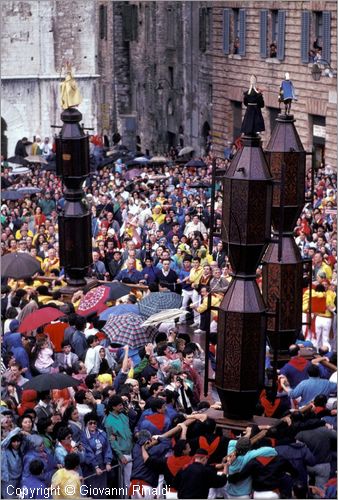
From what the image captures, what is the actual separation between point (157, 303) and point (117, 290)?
141 cm

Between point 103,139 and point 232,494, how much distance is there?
38.5m

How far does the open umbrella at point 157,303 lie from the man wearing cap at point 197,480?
19.2ft

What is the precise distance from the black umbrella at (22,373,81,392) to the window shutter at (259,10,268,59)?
27.7m

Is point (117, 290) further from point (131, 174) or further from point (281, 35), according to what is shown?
point (281, 35)

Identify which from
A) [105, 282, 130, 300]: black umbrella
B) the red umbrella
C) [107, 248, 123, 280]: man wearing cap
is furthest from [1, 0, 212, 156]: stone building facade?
the red umbrella

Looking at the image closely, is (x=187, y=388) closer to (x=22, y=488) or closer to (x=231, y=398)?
(x=231, y=398)

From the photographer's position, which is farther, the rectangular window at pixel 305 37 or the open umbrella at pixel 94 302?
the rectangular window at pixel 305 37

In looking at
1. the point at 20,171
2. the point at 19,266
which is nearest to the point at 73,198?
the point at 19,266

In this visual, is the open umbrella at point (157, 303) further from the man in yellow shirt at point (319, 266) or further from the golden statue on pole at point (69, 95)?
the golden statue on pole at point (69, 95)

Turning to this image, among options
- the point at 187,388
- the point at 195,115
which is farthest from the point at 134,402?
the point at 195,115

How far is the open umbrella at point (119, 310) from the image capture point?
18.2 m

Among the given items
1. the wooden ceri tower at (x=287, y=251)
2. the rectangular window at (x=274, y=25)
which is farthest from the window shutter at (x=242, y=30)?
the wooden ceri tower at (x=287, y=251)

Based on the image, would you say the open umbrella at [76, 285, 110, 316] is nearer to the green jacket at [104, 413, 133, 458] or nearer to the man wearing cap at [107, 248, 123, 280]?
the man wearing cap at [107, 248, 123, 280]

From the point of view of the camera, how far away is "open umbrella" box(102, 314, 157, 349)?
669 inches
